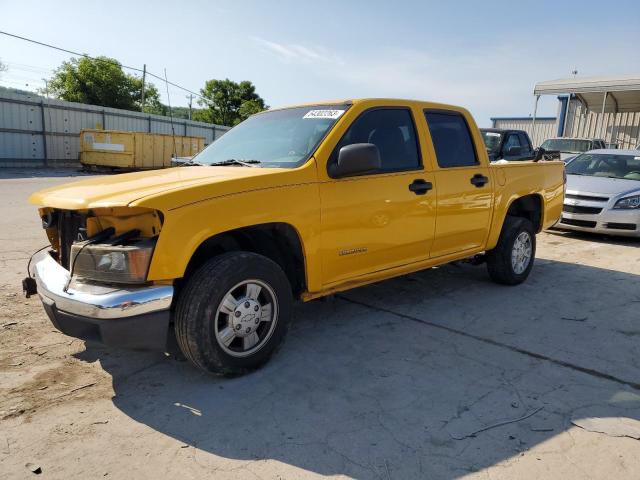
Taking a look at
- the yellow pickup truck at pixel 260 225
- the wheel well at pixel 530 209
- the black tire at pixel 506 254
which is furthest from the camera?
the wheel well at pixel 530 209

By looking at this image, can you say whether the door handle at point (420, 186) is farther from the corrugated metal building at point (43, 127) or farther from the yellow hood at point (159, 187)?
the corrugated metal building at point (43, 127)

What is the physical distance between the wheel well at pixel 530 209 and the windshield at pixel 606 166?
4.60m

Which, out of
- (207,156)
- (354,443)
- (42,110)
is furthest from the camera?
(42,110)

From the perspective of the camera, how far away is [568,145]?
670 inches

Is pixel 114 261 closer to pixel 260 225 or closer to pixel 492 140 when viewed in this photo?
pixel 260 225

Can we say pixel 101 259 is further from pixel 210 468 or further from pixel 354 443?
pixel 354 443

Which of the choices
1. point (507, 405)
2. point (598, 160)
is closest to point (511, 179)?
point (507, 405)

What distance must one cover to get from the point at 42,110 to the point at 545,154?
20999 millimetres

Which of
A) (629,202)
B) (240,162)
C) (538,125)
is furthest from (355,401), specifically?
(538,125)

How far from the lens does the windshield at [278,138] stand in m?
3.77

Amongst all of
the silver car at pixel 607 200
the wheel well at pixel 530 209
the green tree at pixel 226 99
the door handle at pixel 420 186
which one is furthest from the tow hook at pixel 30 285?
the green tree at pixel 226 99

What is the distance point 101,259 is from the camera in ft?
→ 9.46

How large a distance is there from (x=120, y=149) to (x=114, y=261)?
20.2m

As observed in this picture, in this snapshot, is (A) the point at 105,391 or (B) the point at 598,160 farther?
(B) the point at 598,160
